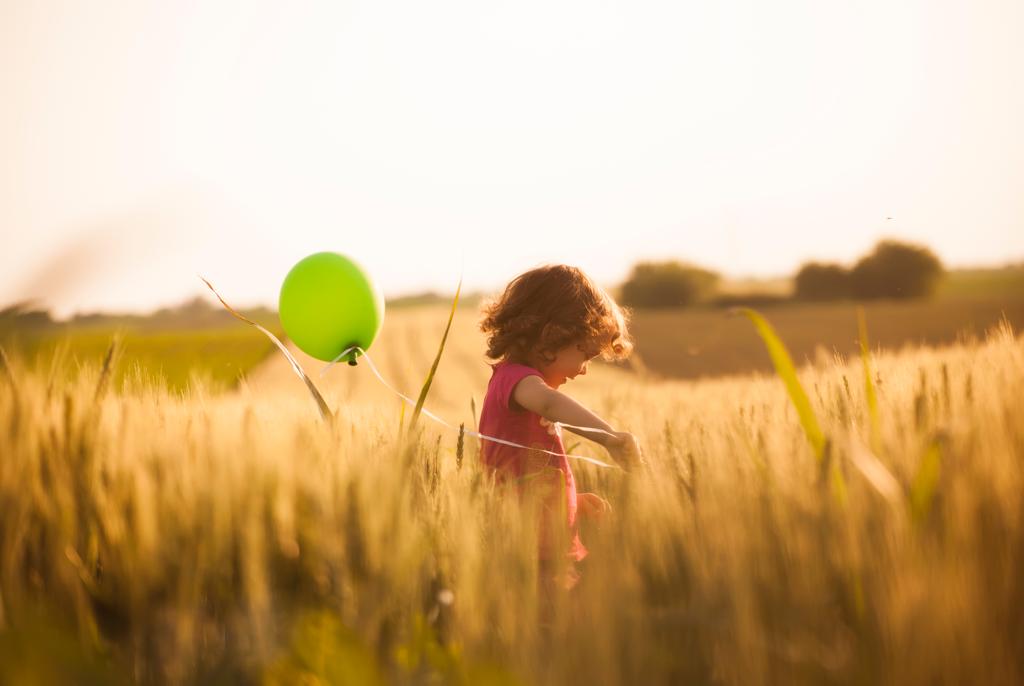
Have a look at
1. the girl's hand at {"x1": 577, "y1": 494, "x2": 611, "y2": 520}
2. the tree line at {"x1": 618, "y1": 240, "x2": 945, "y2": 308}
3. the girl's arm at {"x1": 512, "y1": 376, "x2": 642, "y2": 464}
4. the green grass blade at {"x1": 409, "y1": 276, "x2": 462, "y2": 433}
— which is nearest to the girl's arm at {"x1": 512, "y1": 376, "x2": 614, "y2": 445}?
the girl's arm at {"x1": 512, "y1": 376, "x2": 642, "y2": 464}

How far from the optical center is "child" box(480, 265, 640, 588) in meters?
2.19

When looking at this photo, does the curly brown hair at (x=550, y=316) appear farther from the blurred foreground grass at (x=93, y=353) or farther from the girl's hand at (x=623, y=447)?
the blurred foreground grass at (x=93, y=353)

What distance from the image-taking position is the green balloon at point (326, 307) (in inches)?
104

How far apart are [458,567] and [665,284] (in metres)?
36.0

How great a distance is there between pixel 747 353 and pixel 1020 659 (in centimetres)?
1947

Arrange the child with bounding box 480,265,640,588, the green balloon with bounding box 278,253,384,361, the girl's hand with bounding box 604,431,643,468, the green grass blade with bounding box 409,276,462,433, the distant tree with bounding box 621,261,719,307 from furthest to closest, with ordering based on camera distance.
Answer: the distant tree with bounding box 621,261,719,307 → the green balloon with bounding box 278,253,384,361 → the child with bounding box 480,265,640,588 → the girl's hand with bounding box 604,431,643,468 → the green grass blade with bounding box 409,276,462,433

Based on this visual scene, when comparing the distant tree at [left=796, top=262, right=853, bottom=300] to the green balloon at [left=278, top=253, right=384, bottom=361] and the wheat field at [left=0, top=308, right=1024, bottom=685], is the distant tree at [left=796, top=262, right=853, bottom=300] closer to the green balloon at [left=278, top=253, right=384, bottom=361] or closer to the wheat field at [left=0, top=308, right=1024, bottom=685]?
the green balloon at [left=278, top=253, right=384, bottom=361]

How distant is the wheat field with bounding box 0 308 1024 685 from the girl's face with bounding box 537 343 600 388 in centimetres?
137

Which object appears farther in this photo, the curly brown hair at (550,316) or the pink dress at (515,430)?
the curly brown hair at (550,316)

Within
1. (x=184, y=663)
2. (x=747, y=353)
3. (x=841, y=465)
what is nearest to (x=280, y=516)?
(x=184, y=663)

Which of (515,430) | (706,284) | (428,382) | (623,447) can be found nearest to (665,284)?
(706,284)

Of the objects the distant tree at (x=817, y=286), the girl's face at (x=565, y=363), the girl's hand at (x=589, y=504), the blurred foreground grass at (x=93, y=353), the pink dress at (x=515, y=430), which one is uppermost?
the distant tree at (x=817, y=286)

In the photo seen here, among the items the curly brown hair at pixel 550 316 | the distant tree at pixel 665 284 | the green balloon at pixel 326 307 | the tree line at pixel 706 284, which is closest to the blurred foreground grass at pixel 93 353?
the green balloon at pixel 326 307

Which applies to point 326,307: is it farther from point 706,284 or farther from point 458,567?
point 706,284
